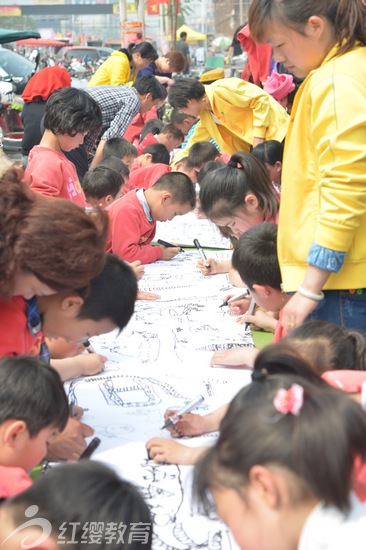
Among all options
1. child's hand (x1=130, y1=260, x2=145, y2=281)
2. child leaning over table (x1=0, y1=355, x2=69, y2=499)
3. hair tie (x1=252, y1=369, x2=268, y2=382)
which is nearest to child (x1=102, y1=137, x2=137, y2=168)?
child's hand (x1=130, y1=260, x2=145, y2=281)

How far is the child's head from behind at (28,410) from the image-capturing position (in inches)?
66.7

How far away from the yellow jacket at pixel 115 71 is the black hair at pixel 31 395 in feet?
18.6

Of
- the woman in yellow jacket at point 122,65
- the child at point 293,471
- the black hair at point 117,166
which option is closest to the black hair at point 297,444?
the child at point 293,471

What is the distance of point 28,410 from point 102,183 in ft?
9.35

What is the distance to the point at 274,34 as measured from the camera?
6.81 feet

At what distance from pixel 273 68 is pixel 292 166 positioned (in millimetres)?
4424

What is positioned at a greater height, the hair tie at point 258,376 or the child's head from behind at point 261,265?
the hair tie at point 258,376

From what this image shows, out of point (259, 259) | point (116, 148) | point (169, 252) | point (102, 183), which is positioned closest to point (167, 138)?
point (116, 148)

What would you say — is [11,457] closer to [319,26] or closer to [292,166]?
[292,166]

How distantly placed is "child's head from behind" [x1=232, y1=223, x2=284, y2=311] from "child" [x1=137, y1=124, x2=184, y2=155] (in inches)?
162

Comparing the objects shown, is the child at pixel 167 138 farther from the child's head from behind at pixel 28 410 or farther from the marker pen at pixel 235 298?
the child's head from behind at pixel 28 410

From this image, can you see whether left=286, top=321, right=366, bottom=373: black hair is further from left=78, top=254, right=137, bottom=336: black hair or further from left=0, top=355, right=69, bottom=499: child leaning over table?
left=0, top=355, right=69, bottom=499: child leaning over table

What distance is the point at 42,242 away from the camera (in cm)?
184

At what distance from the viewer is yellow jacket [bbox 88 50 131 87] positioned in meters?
7.11
